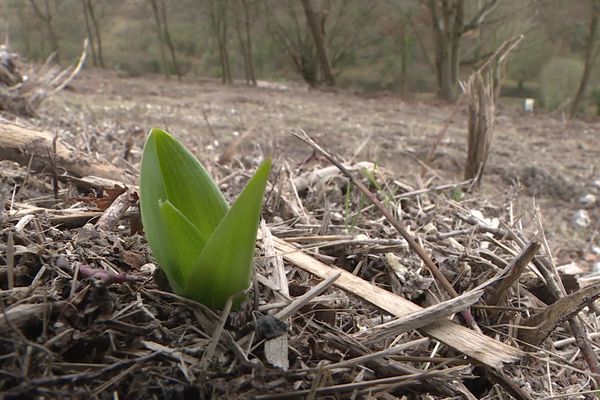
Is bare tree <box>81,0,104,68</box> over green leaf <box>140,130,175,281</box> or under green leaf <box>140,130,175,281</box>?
over

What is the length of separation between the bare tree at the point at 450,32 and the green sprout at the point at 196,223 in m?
12.7

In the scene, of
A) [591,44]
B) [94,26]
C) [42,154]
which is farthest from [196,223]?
[94,26]

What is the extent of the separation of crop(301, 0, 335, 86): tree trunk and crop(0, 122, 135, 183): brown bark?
544 inches

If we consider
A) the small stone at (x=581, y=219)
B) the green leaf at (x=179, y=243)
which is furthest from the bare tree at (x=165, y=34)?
the green leaf at (x=179, y=243)

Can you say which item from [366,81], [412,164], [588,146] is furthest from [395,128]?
[366,81]

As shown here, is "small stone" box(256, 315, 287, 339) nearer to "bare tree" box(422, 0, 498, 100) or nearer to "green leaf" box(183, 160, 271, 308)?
"green leaf" box(183, 160, 271, 308)

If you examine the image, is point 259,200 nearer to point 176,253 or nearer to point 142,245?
point 176,253

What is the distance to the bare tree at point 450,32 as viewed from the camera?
12.6 meters

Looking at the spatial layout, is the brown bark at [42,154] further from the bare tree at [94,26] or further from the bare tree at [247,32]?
the bare tree at [94,26]

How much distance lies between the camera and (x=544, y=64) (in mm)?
14719

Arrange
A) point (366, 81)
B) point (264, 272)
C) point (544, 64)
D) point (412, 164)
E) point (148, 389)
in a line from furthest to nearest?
point (366, 81)
point (544, 64)
point (412, 164)
point (264, 272)
point (148, 389)

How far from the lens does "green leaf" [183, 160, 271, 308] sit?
2.84 feet

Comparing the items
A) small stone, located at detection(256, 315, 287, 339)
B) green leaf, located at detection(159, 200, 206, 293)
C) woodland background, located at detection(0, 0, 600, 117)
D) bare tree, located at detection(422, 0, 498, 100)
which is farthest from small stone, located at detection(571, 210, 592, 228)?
bare tree, located at detection(422, 0, 498, 100)

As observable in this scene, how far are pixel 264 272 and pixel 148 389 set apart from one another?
0.44 metres
